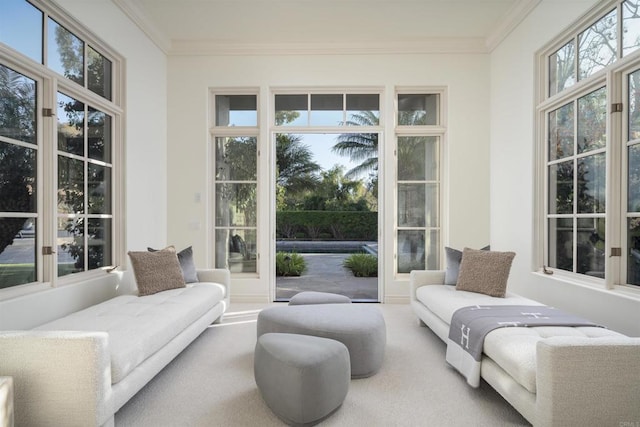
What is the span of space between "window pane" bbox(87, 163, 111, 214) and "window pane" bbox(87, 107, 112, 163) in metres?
0.11

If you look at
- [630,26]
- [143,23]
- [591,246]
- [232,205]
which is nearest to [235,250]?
[232,205]

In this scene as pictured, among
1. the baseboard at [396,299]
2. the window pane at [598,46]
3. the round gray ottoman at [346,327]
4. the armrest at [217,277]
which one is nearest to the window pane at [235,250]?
the armrest at [217,277]

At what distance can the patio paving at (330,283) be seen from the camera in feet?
19.3

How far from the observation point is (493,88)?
15.9ft

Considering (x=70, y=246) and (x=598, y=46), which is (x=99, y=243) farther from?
(x=598, y=46)

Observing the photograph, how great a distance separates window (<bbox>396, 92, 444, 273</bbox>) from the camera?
5043 millimetres

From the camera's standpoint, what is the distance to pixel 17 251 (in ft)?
8.91

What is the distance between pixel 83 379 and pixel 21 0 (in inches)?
109

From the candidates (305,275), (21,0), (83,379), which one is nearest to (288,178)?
(305,275)

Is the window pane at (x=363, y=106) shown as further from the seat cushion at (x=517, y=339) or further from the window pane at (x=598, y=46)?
the seat cushion at (x=517, y=339)

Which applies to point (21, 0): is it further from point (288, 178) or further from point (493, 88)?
point (288, 178)

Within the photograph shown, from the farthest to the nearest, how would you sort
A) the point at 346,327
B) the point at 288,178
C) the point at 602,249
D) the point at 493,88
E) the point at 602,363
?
the point at 288,178 → the point at 493,88 → the point at 602,249 → the point at 346,327 → the point at 602,363

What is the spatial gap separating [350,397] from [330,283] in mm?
4714

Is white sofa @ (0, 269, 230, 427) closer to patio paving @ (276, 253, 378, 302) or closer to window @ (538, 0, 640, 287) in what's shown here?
patio paving @ (276, 253, 378, 302)
